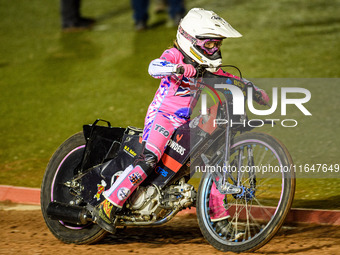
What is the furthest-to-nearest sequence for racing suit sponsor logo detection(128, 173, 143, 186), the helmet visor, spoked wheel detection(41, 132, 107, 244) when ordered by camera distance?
spoked wheel detection(41, 132, 107, 244) < racing suit sponsor logo detection(128, 173, 143, 186) < the helmet visor

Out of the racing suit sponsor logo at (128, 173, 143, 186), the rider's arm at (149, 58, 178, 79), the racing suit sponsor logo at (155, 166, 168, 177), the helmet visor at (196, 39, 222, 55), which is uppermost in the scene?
the helmet visor at (196, 39, 222, 55)

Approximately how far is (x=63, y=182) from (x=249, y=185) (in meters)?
1.92

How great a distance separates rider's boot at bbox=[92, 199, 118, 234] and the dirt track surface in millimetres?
217

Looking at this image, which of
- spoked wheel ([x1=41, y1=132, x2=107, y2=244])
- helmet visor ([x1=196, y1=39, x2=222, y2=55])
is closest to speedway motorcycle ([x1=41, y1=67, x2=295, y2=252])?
spoked wheel ([x1=41, y1=132, x2=107, y2=244])

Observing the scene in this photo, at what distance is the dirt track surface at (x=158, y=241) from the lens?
5.03 metres

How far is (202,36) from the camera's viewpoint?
485cm

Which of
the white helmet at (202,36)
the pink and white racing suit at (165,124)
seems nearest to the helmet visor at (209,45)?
the white helmet at (202,36)

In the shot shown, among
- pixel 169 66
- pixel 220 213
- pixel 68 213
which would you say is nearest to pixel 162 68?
pixel 169 66

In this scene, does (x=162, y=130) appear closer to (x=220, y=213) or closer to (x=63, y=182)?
(x=220, y=213)

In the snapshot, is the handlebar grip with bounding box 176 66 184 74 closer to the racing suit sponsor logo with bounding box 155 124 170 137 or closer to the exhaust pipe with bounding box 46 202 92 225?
the racing suit sponsor logo with bounding box 155 124 170 137

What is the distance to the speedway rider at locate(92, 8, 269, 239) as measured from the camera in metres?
4.92

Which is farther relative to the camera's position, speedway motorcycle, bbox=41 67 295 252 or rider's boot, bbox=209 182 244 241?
rider's boot, bbox=209 182 244 241

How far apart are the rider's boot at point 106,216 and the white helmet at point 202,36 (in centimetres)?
146

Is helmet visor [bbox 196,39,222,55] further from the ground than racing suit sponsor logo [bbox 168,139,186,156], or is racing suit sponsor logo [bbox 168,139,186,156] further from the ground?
helmet visor [bbox 196,39,222,55]
